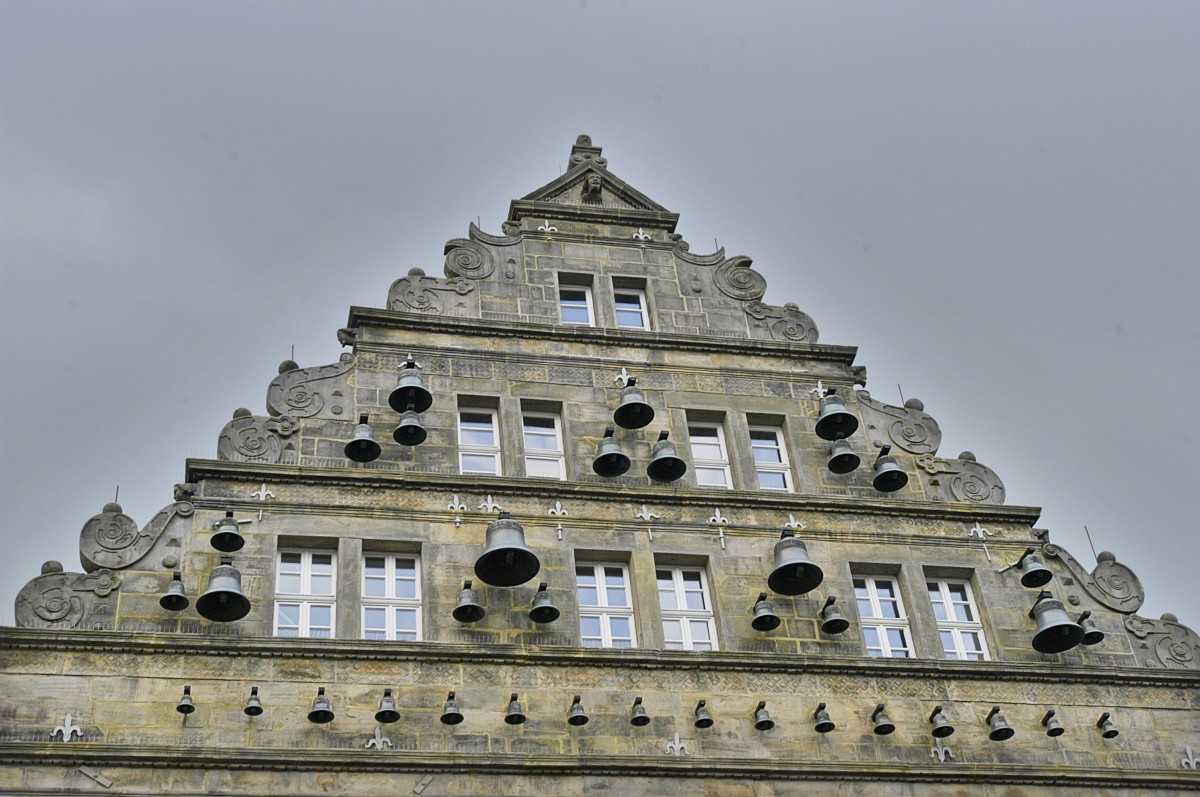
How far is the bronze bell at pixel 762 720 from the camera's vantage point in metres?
20.6

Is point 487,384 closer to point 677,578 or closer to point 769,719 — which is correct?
point 677,578

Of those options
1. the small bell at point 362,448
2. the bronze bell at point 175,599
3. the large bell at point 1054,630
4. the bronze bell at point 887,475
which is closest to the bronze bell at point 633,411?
the bronze bell at point 887,475

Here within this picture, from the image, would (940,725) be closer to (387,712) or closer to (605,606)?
(605,606)

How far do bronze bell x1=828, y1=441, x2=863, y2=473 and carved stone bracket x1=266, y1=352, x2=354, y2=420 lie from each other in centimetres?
662

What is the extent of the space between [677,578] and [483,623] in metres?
2.86

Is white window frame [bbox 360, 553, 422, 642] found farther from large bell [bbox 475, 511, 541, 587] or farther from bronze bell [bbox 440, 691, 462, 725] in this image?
bronze bell [bbox 440, 691, 462, 725]

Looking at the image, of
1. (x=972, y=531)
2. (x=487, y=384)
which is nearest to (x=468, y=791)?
(x=487, y=384)

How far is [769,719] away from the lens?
20.6m

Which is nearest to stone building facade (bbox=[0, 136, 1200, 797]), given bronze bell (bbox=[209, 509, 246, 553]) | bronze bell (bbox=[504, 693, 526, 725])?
bronze bell (bbox=[504, 693, 526, 725])

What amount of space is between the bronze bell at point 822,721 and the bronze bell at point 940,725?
131 centimetres

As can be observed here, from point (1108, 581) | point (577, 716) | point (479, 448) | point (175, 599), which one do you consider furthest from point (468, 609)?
point (1108, 581)

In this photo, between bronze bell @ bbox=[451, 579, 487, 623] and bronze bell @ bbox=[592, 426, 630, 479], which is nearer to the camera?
bronze bell @ bbox=[451, 579, 487, 623]

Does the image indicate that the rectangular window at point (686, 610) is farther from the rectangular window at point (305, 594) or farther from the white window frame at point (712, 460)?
the rectangular window at point (305, 594)

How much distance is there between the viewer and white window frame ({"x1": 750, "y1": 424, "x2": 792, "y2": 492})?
24125 mm
